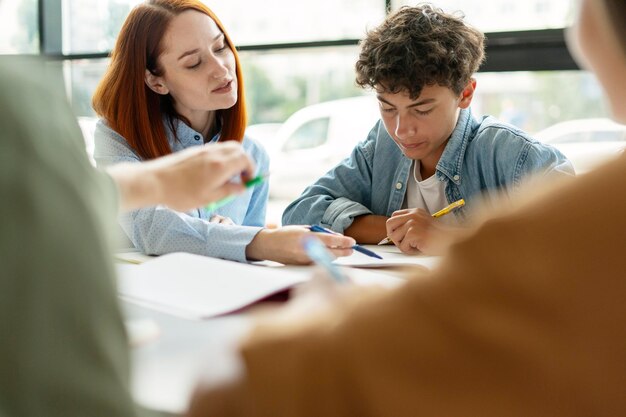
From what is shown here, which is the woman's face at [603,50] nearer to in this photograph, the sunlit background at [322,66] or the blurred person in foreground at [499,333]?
the blurred person in foreground at [499,333]

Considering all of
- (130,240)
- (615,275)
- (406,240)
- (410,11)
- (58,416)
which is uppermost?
(410,11)

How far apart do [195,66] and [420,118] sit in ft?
2.29

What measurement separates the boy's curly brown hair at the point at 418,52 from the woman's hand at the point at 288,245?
0.52 m

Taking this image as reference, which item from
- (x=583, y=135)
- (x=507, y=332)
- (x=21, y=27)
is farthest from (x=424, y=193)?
(x=21, y=27)

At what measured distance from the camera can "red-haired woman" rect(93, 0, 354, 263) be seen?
7.13 ft

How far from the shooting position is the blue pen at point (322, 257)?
3.35 feet

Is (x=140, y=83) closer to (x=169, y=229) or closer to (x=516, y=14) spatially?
(x=169, y=229)

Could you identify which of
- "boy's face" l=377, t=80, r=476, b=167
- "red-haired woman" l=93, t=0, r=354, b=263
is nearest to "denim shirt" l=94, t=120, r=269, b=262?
"red-haired woman" l=93, t=0, r=354, b=263

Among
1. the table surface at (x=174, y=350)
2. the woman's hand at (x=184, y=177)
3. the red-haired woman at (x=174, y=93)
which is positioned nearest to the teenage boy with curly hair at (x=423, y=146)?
the red-haired woman at (x=174, y=93)

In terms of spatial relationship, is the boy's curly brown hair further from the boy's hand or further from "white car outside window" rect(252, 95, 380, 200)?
"white car outside window" rect(252, 95, 380, 200)

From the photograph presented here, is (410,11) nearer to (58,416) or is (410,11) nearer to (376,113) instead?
(376,113)

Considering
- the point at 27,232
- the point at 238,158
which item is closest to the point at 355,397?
the point at 27,232

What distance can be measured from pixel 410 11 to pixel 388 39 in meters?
0.13

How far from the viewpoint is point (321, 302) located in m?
0.71
